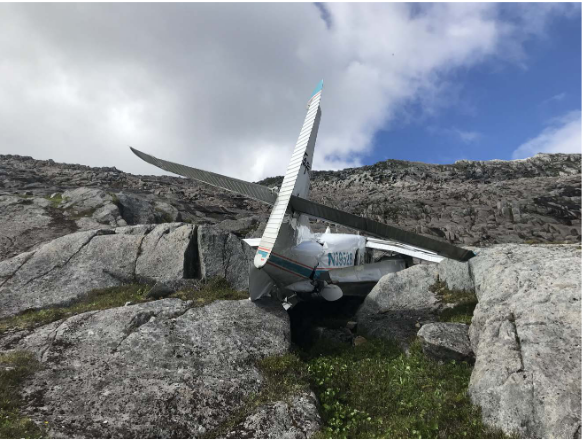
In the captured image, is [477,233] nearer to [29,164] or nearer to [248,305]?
[248,305]

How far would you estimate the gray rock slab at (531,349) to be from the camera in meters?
6.93

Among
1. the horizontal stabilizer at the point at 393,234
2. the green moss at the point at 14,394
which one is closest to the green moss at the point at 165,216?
the green moss at the point at 14,394

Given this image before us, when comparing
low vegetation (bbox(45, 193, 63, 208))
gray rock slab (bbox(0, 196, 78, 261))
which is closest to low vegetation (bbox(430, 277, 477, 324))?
gray rock slab (bbox(0, 196, 78, 261))

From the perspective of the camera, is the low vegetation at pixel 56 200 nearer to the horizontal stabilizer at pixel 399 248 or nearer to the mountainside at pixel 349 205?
the mountainside at pixel 349 205

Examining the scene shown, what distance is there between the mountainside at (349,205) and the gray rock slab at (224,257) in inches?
303

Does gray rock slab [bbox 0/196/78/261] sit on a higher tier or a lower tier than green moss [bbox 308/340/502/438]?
higher

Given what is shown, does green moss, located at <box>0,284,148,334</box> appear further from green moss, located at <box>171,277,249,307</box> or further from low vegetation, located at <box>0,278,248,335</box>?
green moss, located at <box>171,277,249,307</box>

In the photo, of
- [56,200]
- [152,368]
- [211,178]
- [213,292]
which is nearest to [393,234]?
[211,178]

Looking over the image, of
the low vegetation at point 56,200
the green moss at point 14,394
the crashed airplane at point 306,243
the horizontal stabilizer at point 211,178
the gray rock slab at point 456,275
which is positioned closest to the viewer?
the green moss at point 14,394

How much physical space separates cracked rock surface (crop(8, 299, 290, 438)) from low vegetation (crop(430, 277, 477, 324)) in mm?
7159

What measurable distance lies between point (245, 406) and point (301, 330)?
628 centimetres

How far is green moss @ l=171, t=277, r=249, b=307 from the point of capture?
15508mm

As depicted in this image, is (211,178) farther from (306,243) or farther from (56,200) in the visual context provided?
(56,200)

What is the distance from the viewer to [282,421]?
7.79 m
